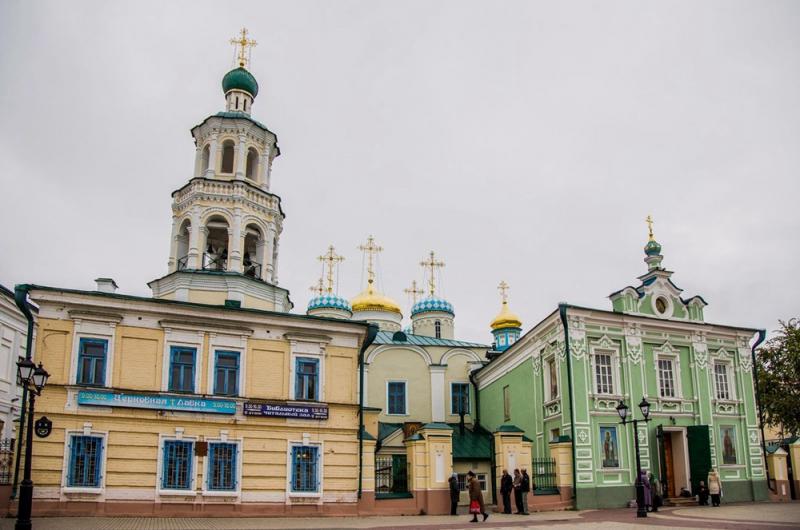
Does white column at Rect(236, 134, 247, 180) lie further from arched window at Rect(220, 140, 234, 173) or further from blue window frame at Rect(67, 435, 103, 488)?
blue window frame at Rect(67, 435, 103, 488)

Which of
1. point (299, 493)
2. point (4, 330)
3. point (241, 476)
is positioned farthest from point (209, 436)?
point (4, 330)

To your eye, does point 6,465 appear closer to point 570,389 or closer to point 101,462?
point 101,462

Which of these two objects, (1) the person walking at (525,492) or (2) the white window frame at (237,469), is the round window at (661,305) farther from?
(2) the white window frame at (237,469)

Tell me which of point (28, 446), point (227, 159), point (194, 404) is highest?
point (227, 159)

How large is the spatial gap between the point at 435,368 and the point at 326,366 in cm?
1306

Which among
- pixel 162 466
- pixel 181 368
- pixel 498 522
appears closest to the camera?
pixel 498 522

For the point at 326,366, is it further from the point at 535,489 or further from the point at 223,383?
the point at 535,489

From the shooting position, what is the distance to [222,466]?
20641 millimetres

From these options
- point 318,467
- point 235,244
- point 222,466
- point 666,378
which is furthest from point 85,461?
point 666,378

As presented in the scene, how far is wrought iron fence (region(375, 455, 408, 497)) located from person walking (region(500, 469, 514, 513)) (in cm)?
405

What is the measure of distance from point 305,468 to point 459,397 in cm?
1454

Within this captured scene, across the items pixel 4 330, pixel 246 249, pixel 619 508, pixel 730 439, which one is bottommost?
pixel 619 508

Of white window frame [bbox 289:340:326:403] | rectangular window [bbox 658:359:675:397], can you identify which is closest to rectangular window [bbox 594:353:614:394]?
rectangular window [bbox 658:359:675:397]

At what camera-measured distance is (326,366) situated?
73.9 feet
